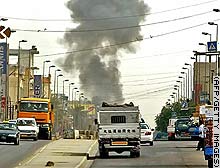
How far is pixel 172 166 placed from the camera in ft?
117

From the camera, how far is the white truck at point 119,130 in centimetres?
4228

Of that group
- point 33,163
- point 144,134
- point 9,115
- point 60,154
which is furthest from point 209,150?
point 9,115

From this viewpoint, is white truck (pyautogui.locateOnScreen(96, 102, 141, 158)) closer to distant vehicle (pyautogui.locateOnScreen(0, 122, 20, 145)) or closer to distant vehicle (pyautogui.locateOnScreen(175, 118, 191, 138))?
distant vehicle (pyautogui.locateOnScreen(0, 122, 20, 145))

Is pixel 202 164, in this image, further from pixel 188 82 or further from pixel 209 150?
pixel 188 82

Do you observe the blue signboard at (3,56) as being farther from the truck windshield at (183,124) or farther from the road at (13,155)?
the road at (13,155)

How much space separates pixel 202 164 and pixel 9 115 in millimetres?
73399

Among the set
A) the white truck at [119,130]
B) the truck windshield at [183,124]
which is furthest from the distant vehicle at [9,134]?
the truck windshield at [183,124]

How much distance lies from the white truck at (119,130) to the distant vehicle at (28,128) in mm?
20342

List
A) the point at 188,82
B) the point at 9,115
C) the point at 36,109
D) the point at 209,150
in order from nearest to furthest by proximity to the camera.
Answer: the point at 209,150
the point at 36,109
the point at 9,115
the point at 188,82

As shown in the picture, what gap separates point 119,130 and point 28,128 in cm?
2300

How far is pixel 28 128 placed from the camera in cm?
6444

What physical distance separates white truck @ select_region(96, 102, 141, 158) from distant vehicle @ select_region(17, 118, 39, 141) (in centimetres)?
2034

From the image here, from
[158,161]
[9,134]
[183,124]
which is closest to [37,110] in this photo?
[9,134]

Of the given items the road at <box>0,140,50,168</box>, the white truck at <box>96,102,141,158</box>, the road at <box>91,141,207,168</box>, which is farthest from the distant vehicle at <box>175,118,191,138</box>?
the white truck at <box>96,102,141,158</box>
